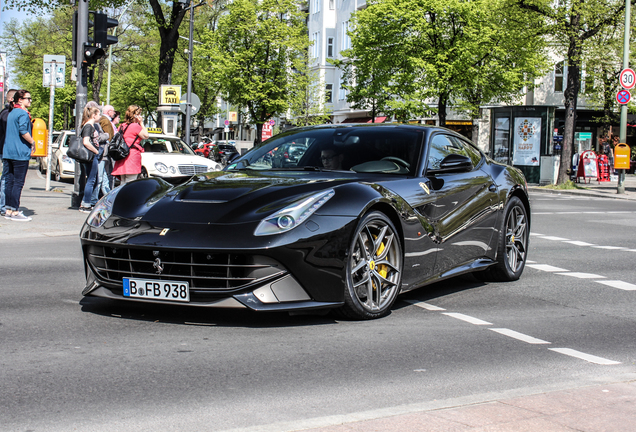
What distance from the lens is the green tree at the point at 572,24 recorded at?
2755 cm

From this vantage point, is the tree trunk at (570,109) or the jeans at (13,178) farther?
the tree trunk at (570,109)

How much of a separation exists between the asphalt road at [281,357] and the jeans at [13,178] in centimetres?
517

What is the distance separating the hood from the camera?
4.94 m

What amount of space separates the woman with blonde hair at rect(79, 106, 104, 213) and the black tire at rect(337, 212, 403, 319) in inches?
338

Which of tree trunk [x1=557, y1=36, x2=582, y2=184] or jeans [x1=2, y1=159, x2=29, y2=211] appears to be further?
tree trunk [x1=557, y1=36, x2=582, y2=184]

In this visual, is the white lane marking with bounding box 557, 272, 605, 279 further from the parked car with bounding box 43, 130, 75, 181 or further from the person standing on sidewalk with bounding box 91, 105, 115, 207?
the parked car with bounding box 43, 130, 75, 181

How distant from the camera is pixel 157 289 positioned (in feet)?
16.1

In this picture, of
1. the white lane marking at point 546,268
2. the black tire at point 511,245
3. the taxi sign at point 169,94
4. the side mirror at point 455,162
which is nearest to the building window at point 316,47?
the taxi sign at point 169,94

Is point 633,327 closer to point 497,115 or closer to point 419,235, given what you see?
point 419,235

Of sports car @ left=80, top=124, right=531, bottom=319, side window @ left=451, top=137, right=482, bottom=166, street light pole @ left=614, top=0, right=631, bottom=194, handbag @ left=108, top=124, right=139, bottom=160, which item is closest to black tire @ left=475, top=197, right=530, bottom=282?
side window @ left=451, top=137, right=482, bottom=166

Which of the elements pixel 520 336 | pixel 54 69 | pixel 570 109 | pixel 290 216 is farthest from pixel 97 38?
pixel 570 109

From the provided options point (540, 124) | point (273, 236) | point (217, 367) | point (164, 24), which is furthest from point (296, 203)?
point (540, 124)

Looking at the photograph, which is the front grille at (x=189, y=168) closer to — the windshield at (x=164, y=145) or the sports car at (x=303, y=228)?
the windshield at (x=164, y=145)

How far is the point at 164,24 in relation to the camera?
26484mm
